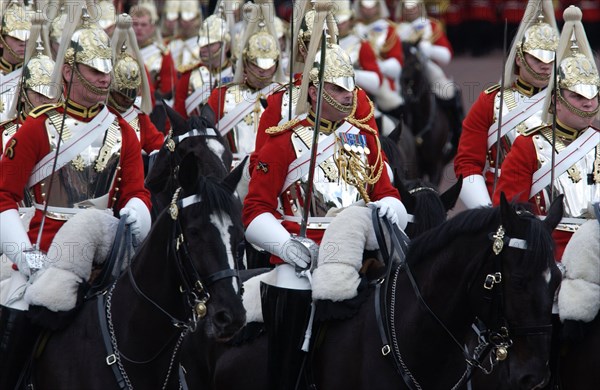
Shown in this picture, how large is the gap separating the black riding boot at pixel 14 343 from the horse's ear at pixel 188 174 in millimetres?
1110

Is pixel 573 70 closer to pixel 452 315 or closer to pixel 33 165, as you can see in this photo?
pixel 452 315

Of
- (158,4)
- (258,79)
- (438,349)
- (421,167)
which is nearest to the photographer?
(438,349)

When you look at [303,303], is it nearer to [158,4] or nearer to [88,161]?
[88,161]

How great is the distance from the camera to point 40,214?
7828 mm

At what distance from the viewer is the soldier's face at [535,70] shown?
9406 mm

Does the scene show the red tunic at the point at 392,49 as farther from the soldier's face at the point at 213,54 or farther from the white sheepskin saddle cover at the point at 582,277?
the white sheepskin saddle cover at the point at 582,277

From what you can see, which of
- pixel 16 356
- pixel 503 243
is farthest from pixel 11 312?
pixel 503 243

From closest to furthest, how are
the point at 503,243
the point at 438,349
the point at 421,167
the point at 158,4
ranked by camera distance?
1. the point at 503,243
2. the point at 438,349
3. the point at 421,167
4. the point at 158,4

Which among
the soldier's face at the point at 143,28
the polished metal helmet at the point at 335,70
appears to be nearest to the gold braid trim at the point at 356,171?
the polished metal helmet at the point at 335,70

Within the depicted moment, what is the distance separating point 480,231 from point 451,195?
1.41 meters

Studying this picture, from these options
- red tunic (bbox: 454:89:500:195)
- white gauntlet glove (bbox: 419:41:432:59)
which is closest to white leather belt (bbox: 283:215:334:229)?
red tunic (bbox: 454:89:500:195)

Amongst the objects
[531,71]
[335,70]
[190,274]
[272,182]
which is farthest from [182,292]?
[531,71]

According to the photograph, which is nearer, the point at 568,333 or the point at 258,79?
the point at 568,333

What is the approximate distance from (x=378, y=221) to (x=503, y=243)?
3.29 ft
